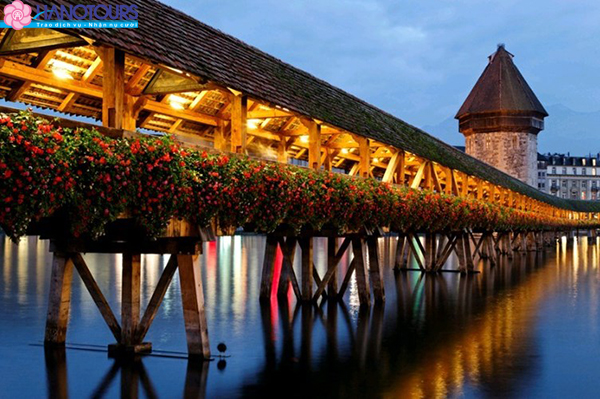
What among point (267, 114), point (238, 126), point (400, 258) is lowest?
point (400, 258)

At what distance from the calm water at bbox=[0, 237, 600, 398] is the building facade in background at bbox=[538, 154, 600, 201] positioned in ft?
454

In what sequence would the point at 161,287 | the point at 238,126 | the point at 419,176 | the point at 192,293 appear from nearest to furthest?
the point at 192,293, the point at 161,287, the point at 238,126, the point at 419,176

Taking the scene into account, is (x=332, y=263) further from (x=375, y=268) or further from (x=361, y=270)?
(x=375, y=268)

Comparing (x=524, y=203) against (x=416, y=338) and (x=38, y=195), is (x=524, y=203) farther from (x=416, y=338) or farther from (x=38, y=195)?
(x=38, y=195)

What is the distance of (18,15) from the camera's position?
10.1 metres

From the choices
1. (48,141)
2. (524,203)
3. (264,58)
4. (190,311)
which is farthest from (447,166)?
(524,203)

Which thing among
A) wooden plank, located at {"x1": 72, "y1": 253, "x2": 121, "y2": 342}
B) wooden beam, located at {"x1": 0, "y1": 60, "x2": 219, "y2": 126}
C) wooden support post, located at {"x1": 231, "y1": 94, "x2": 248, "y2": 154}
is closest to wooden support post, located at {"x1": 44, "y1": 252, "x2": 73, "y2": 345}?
wooden plank, located at {"x1": 72, "y1": 253, "x2": 121, "y2": 342}

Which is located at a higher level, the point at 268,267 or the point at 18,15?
the point at 18,15

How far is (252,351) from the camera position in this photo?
14.6 metres

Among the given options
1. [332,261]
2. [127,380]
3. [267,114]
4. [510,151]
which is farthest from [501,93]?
[127,380]

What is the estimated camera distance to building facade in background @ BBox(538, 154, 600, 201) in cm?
15875

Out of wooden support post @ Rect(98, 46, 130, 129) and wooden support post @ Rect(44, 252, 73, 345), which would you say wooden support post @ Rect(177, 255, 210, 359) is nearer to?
wooden support post @ Rect(44, 252, 73, 345)

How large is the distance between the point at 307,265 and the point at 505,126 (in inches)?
2851

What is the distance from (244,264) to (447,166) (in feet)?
53.2
